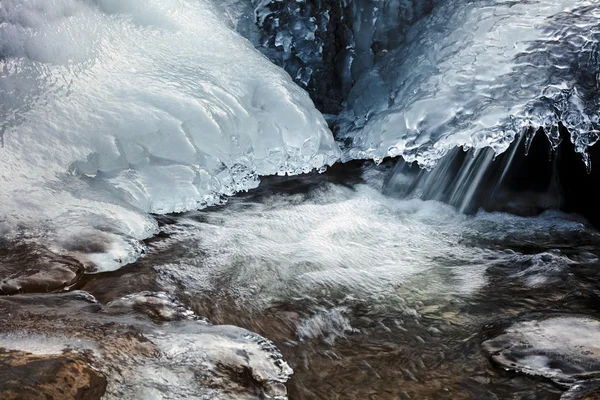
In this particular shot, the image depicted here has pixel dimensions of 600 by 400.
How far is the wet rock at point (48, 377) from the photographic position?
2.12 meters

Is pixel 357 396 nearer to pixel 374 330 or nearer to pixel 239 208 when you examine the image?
pixel 374 330

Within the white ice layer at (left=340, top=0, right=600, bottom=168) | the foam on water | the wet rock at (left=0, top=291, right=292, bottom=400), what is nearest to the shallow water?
→ the foam on water

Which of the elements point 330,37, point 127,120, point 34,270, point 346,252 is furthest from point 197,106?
point 330,37

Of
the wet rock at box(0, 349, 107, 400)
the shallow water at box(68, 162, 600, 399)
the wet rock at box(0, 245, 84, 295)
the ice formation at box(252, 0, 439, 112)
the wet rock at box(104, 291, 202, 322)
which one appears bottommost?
the wet rock at box(0, 245, 84, 295)

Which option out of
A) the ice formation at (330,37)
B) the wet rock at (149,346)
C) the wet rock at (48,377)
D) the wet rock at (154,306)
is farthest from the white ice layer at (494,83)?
the wet rock at (48,377)

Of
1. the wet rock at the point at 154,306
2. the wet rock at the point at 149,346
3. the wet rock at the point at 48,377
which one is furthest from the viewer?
the wet rock at the point at 154,306

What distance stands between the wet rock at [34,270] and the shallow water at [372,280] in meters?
0.10

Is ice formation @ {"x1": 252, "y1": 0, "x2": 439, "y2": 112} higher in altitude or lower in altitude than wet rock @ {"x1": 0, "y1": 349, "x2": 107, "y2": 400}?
higher

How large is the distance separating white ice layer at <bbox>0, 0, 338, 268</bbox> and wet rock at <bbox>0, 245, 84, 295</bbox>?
6.2 inches

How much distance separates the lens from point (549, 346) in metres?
2.86

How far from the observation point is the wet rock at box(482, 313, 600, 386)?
2709 millimetres

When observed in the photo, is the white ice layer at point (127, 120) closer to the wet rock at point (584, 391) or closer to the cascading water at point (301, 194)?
the cascading water at point (301, 194)

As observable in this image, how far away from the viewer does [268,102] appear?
4809 mm

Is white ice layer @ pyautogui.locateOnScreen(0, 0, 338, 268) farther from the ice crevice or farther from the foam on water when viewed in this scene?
the foam on water
